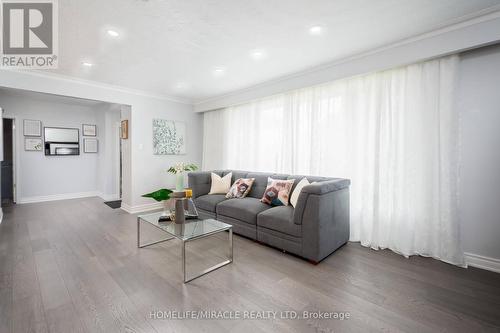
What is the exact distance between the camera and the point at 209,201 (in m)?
3.72

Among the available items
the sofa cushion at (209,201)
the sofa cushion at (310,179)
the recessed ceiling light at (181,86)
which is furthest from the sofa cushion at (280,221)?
the recessed ceiling light at (181,86)

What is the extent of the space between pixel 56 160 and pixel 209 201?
4.66 m

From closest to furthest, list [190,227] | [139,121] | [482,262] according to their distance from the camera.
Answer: [482,262], [190,227], [139,121]

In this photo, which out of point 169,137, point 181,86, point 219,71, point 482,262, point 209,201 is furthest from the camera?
point 169,137

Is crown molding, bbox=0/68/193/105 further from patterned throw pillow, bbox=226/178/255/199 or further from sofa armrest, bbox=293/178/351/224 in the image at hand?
sofa armrest, bbox=293/178/351/224

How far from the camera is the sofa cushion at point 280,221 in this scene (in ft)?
8.51

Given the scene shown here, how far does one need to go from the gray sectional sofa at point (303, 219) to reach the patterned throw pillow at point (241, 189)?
9.9 inches

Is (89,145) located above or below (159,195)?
above

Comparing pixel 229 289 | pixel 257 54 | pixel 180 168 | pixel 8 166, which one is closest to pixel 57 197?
pixel 8 166

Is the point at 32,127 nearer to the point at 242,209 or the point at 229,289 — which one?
the point at 242,209

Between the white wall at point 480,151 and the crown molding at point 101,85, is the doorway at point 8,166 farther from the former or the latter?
the white wall at point 480,151

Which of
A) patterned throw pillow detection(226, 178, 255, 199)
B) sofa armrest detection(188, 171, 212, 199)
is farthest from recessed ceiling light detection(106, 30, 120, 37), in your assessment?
patterned throw pillow detection(226, 178, 255, 199)

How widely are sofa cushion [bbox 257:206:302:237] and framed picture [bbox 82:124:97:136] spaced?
18.4ft

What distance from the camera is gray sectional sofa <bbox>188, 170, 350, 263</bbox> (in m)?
2.45
